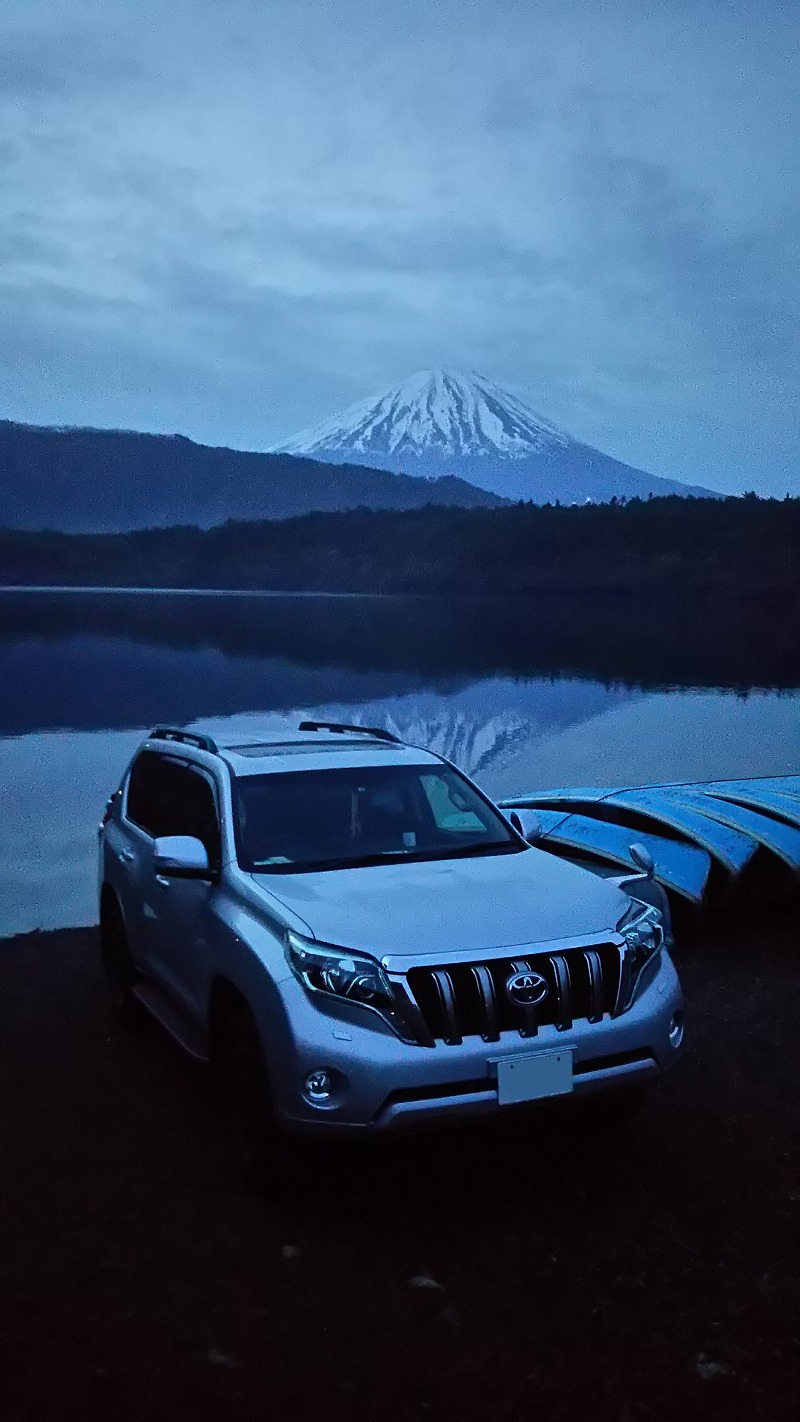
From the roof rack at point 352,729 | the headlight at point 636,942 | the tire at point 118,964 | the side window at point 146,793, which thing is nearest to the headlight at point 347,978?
the headlight at point 636,942

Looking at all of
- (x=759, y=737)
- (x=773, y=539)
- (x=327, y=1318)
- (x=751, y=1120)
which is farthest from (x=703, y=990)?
(x=773, y=539)

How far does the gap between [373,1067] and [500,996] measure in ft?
1.76

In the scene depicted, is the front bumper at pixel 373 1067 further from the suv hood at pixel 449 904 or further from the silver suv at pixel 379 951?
the suv hood at pixel 449 904

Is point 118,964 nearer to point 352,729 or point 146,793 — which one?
point 146,793

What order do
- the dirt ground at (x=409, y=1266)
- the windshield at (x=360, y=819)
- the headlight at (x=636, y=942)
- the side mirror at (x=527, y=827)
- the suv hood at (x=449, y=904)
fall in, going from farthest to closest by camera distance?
the side mirror at (x=527, y=827)
the windshield at (x=360, y=819)
the headlight at (x=636, y=942)
the suv hood at (x=449, y=904)
the dirt ground at (x=409, y=1266)

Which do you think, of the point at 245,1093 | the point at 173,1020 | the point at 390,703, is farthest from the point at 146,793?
the point at 390,703

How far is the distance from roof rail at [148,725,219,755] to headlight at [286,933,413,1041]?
1901mm

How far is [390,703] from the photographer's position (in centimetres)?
3909

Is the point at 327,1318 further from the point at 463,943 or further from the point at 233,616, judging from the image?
the point at 233,616

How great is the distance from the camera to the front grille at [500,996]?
4.59 metres

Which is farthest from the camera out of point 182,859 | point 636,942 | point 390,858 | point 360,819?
point 360,819

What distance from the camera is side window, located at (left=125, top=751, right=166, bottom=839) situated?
22.5 ft

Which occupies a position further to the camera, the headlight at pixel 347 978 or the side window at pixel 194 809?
the side window at pixel 194 809

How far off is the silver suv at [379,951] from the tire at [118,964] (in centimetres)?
58
